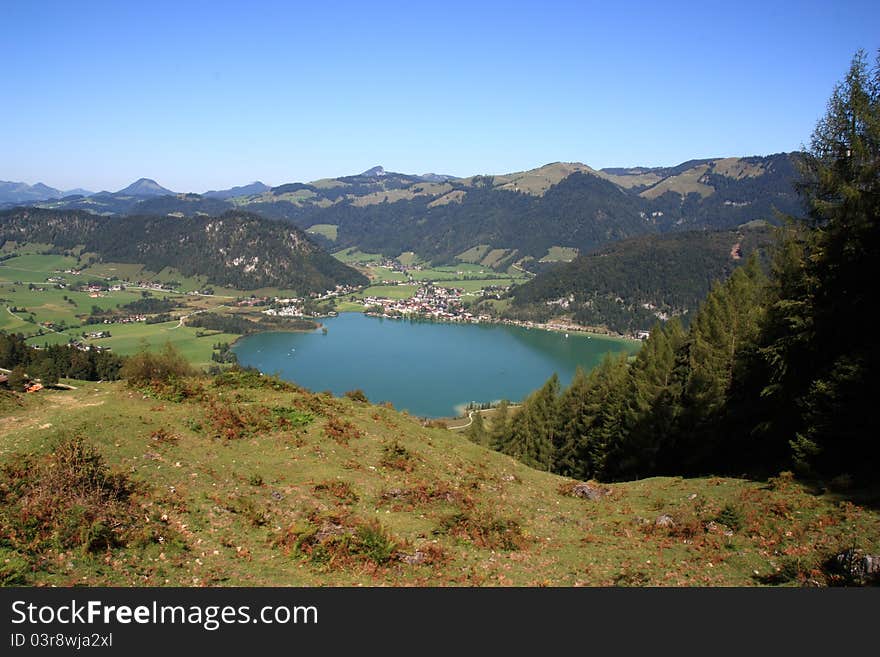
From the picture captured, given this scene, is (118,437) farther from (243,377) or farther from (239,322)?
(239,322)

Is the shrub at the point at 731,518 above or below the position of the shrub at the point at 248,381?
below

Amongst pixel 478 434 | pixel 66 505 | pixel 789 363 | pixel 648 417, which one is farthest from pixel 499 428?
pixel 66 505

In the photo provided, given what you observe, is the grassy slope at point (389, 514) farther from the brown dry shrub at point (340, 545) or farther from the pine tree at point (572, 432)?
the pine tree at point (572, 432)

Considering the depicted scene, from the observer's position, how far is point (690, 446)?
2714 cm

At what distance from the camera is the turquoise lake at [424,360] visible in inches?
4492

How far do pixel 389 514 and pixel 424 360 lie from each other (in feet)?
433

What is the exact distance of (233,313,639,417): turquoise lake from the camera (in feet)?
374

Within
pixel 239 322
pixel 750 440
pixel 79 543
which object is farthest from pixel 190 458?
pixel 239 322

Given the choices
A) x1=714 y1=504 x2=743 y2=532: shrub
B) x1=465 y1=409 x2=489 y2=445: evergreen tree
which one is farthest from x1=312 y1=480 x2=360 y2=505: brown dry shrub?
x1=465 y1=409 x2=489 y2=445: evergreen tree

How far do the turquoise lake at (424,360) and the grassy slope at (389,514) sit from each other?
74.1m

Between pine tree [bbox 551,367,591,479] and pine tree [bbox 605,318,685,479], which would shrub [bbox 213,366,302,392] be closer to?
pine tree [bbox 605,318,685,479]

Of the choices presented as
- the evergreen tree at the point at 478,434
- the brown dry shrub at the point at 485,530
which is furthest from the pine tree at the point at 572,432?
the brown dry shrub at the point at 485,530

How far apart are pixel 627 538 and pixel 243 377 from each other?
20414 millimetres

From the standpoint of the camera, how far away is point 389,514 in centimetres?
1508
